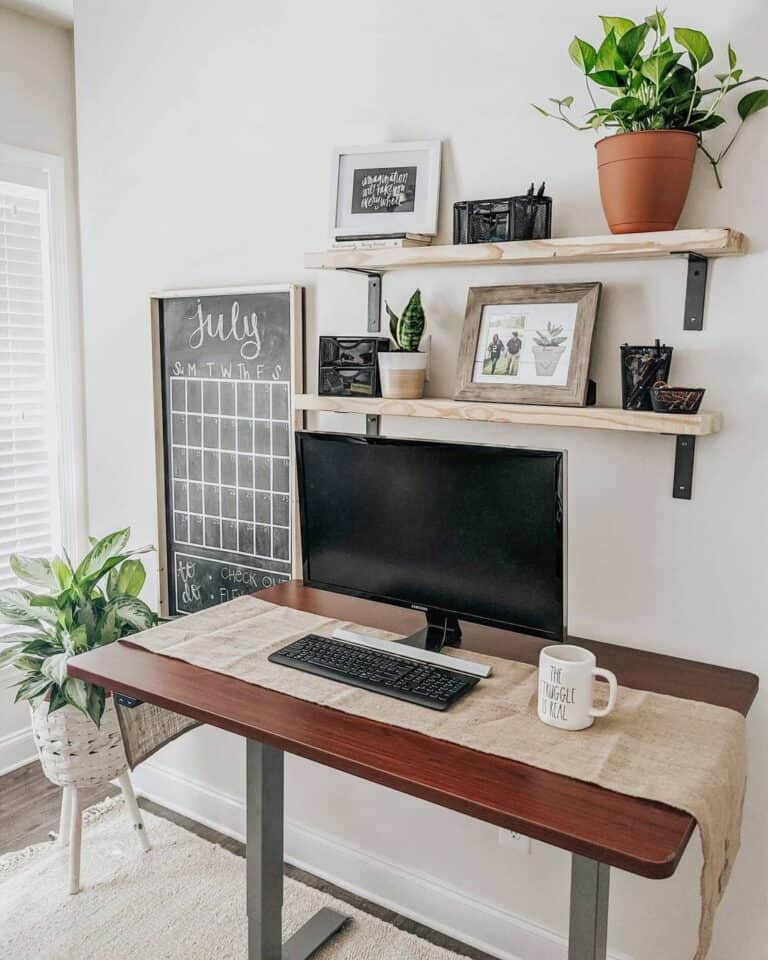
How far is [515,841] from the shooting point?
2.00 m

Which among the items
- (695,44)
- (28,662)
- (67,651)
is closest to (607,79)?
(695,44)

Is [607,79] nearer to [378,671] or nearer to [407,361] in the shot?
[407,361]

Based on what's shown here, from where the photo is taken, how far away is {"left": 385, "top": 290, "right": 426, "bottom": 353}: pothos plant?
1.96m

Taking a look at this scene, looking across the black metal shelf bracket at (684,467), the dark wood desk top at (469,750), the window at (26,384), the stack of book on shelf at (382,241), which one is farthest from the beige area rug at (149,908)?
the stack of book on shelf at (382,241)

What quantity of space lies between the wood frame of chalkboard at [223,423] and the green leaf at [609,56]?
3.28 feet

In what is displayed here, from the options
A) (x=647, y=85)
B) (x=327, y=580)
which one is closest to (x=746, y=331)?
(x=647, y=85)

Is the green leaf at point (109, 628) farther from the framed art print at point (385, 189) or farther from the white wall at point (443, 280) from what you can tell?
the framed art print at point (385, 189)

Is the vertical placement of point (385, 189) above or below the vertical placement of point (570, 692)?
above

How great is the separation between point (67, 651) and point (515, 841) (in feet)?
4.14

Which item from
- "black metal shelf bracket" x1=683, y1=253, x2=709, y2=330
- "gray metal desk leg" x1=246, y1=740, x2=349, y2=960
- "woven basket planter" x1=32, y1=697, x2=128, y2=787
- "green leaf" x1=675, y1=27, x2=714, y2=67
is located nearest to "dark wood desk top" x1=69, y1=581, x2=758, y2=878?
"gray metal desk leg" x1=246, y1=740, x2=349, y2=960

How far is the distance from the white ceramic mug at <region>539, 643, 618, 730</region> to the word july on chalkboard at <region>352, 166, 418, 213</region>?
1.15 metres

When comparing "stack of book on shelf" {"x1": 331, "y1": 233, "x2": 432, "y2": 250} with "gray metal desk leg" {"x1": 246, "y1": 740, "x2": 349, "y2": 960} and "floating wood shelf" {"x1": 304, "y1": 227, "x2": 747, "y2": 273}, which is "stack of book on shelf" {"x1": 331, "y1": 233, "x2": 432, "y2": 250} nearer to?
"floating wood shelf" {"x1": 304, "y1": 227, "x2": 747, "y2": 273}

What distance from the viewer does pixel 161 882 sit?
2371 mm

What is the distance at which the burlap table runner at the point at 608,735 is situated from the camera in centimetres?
127
